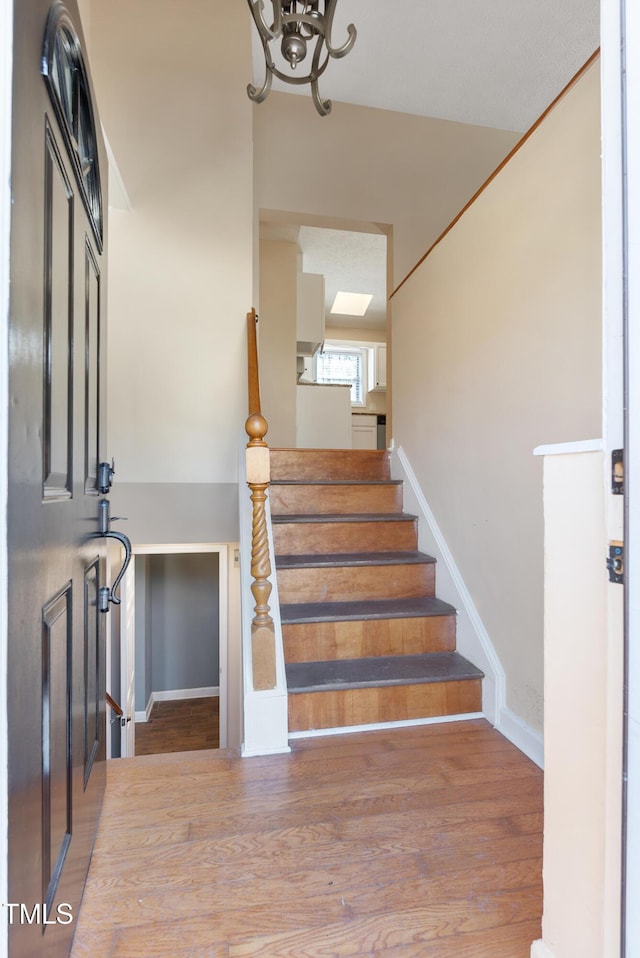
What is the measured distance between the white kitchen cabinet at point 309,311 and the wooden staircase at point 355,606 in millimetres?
2627

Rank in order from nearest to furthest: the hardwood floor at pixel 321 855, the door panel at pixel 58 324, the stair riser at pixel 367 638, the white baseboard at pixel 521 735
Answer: the door panel at pixel 58 324 → the hardwood floor at pixel 321 855 → the white baseboard at pixel 521 735 → the stair riser at pixel 367 638

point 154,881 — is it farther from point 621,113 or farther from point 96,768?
point 621,113

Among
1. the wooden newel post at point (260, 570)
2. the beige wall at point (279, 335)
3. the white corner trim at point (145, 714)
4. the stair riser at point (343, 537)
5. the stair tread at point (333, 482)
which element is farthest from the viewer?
the beige wall at point (279, 335)

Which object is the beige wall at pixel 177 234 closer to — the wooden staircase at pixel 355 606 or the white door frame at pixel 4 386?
the wooden staircase at pixel 355 606

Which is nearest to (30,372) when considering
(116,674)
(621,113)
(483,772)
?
(621,113)

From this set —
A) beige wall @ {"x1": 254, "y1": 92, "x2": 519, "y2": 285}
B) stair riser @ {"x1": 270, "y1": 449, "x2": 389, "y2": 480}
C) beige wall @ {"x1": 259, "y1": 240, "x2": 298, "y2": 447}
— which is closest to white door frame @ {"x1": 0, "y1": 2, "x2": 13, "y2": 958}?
stair riser @ {"x1": 270, "y1": 449, "x2": 389, "y2": 480}

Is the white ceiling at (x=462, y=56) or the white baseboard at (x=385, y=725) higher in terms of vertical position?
the white ceiling at (x=462, y=56)

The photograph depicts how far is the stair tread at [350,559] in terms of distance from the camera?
91.0 inches

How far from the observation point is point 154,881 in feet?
3.83

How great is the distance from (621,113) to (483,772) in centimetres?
178

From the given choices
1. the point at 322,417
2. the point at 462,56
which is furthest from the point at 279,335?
the point at 462,56

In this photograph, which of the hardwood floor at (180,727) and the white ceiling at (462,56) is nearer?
the white ceiling at (462,56)

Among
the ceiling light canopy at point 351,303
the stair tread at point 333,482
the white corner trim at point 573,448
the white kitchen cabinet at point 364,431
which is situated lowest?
the stair tread at point 333,482

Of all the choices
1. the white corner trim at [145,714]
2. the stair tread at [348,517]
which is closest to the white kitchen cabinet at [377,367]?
the stair tread at [348,517]
